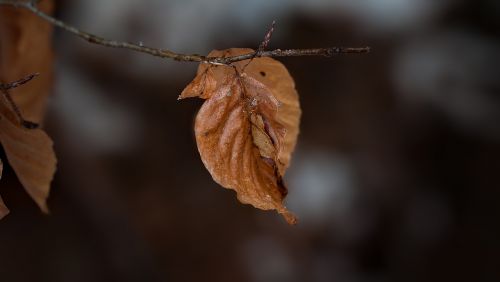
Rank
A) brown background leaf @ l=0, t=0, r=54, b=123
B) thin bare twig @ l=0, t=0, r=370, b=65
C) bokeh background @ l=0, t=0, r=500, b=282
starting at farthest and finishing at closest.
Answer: bokeh background @ l=0, t=0, r=500, b=282, brown background leaf @ l=0, t=0, r=54, b=123, thin bare twig @ l=0, t=0, r=370, b=65

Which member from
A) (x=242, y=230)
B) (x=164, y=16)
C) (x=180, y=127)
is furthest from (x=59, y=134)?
(x=242, y=230)

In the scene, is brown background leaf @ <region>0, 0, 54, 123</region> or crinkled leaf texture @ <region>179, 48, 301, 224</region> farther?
brown background leaf @ <region>0, 0, 54, 123</region>

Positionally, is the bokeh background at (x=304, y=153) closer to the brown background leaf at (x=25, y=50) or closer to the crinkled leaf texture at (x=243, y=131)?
the brown background leaf at (x=25, y=50)

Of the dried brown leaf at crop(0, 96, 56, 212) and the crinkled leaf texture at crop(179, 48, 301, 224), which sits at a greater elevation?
the crinkled leaf texture at crop(179, 48, 301, 224)

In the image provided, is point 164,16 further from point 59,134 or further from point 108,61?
point 59,134

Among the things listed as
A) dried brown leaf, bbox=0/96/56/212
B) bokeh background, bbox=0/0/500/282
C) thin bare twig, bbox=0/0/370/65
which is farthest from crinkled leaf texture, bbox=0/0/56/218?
bokeh background, bbox=0/0/500/282

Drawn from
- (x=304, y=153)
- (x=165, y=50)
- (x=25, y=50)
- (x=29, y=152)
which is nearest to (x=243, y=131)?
(x=165, y=50)

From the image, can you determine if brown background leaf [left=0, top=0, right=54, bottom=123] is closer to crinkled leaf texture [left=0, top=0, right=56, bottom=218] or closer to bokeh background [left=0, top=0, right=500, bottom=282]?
crinkled leaf texture [left=0, top=0, right=56, bottom=218]

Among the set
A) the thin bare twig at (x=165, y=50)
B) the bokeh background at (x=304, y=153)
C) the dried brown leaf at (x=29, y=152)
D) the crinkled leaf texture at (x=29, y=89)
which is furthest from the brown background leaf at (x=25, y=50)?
the bokeh background at (x=304, y=153)
